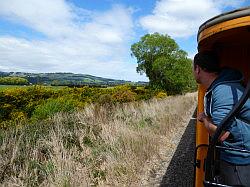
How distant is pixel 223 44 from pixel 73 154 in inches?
145

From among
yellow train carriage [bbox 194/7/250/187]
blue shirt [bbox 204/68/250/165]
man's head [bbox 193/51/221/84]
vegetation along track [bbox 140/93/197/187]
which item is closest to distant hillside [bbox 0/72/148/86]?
vegetation along track [bbox 140/93/197/187]

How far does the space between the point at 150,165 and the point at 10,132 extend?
2853mm

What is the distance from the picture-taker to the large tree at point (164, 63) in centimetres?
5197

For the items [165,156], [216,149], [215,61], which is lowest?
[165,156]

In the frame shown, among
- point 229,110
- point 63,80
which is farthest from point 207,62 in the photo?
point 63,80

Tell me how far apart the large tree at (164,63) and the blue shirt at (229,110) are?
48070 mm

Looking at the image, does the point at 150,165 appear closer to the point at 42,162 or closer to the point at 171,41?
the point at 42,162

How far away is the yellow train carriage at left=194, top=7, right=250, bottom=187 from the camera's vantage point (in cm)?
329

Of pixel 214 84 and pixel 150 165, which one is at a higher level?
pixel 214 84

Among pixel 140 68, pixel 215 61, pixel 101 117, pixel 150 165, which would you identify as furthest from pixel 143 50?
pixel 215 61

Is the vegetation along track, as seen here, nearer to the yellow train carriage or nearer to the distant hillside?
the yellow train carriage

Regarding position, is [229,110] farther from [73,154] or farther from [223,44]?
[73,154]

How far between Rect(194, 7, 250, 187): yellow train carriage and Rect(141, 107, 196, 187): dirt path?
2.17m

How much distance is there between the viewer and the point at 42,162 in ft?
21.3
